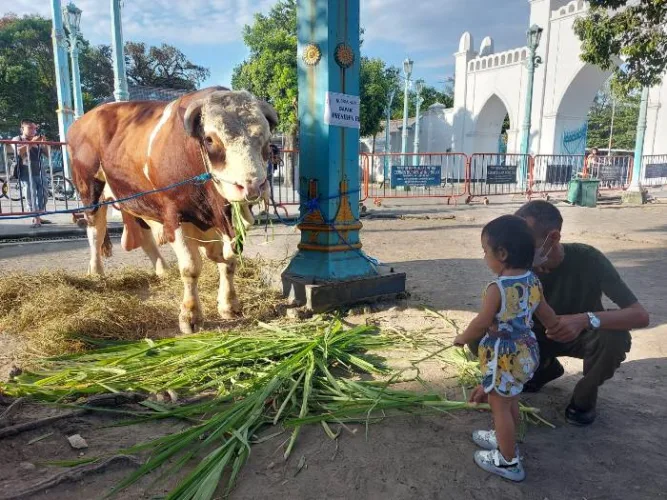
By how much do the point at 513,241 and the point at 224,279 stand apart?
2680 mm

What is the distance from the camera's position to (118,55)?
9.42m

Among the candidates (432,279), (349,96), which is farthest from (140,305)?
(432,279)

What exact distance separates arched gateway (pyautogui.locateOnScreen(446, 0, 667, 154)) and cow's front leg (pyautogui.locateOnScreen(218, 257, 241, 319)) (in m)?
20.1

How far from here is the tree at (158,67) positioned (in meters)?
40.6

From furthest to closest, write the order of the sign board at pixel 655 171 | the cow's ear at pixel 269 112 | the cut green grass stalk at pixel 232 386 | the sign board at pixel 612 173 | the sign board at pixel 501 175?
the sign board at pixel 655 171
the sign board at pixel 612 173
the sign board at pixel 501 175
the cow's ear at pixel 269 112
the cut green grass stalk at pixel 232 386

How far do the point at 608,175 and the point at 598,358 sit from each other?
17483mm

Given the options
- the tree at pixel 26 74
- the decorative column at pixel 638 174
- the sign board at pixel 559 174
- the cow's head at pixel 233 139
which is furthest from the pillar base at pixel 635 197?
the tree at pixel 26 74

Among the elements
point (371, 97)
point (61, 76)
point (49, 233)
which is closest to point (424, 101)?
point (371, 97)

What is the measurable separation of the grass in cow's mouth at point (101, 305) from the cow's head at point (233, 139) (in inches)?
50.0

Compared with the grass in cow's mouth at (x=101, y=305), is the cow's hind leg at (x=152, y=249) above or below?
above

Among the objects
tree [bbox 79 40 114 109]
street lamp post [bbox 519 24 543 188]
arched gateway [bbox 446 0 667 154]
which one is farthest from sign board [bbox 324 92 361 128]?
tree [bbox 79 40 114 109]

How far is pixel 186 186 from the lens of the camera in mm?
3648

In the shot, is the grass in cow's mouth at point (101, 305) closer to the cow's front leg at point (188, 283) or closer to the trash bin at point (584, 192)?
the cow's front leg at point (188, 283)

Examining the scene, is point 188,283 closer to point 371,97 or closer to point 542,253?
point 542,253
